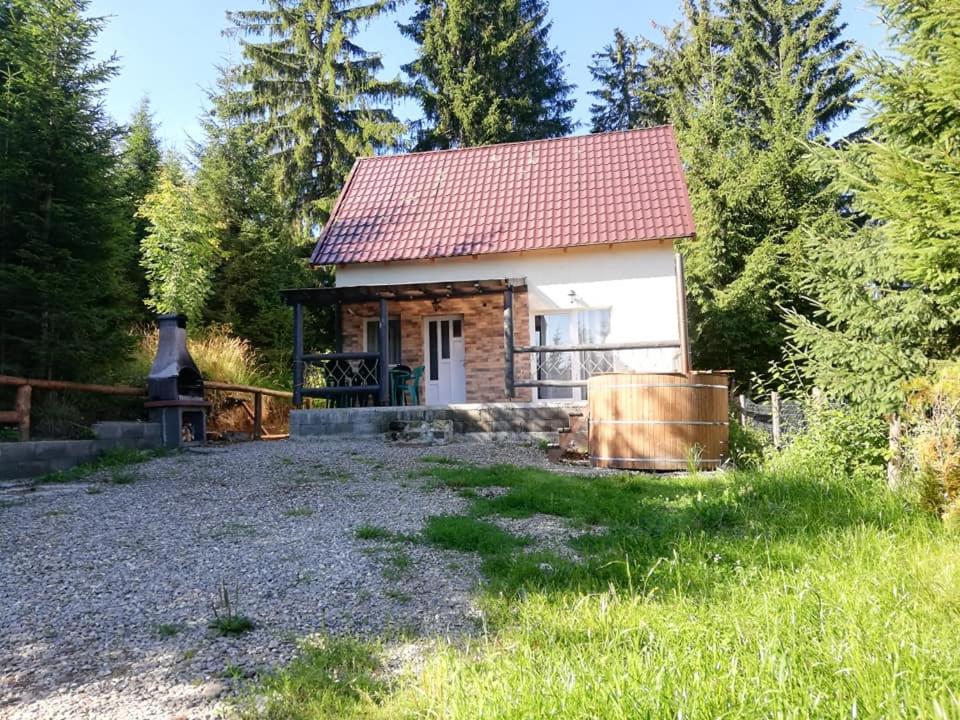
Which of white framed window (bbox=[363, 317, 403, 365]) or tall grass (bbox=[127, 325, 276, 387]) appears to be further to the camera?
white framed window (bbox=[363, 317, 403, 365])

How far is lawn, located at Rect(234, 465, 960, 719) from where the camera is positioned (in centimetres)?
193

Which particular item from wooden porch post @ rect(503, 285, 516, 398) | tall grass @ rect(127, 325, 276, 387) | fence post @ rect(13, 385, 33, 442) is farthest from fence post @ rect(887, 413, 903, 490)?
tall grass @ rect(127, 325, 276, 387)

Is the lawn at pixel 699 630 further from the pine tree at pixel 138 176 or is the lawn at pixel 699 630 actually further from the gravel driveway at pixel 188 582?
the pine tree at pixel 138 176

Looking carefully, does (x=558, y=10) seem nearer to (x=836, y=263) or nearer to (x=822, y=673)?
(x=836, y=263)

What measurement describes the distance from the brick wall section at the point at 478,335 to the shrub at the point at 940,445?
8506 millimetres

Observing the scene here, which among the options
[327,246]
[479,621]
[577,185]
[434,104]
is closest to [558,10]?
[434,104]

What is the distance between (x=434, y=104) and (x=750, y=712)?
25186mm

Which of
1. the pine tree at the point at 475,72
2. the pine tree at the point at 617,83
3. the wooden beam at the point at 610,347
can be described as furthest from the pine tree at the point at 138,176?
the pine tree at the point at 617,83

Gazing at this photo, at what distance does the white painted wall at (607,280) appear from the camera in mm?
12547

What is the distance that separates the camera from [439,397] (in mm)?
13961

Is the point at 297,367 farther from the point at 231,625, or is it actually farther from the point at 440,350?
the point at 231,625

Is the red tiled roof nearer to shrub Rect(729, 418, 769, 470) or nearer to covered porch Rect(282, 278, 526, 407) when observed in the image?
covered porch Rect(282, 278, 526, 407)

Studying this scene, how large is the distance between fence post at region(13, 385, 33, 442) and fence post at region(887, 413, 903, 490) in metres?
9.37

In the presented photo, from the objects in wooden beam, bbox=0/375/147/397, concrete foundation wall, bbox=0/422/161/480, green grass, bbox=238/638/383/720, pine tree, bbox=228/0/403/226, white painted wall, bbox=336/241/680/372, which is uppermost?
pine tree, bbox=228/0/403/226
